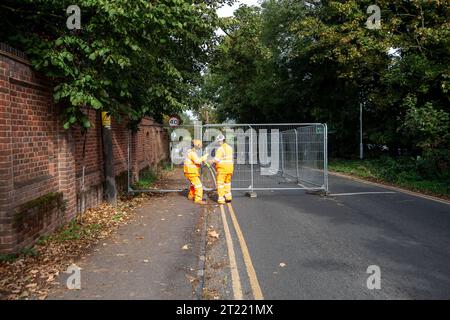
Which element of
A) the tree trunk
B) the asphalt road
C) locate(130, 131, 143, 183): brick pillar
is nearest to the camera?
the asphalt road

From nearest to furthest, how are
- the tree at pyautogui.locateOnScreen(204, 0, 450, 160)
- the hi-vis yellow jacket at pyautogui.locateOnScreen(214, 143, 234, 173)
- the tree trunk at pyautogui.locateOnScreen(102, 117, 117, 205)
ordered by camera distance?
the tree trunk at pyautogui.locateOnScreen(102, 117, 117, 205) < the hi-vis yellow jacket at pyautogui.locateOnScreen(214, 143, 234, 173) < the tree at pyautogui.locateOnScreen(204, 0, 450, 160)

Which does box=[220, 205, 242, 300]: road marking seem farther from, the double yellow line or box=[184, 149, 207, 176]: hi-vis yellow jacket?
box=[184, 149, 207, 176]: hi-vis yellow jacket

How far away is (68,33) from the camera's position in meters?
7.63

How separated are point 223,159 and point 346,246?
16.6 feet

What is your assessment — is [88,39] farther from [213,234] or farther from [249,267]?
[249,267]

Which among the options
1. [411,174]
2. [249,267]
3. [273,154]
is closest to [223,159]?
[273,154]

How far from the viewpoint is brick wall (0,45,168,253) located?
5.89 metres

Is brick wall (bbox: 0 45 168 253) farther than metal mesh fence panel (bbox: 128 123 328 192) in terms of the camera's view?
No

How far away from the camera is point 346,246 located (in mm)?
6973

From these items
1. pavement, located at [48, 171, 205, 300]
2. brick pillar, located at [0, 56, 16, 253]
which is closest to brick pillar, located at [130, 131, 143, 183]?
pavement, located at [48, 171, 205, 300]

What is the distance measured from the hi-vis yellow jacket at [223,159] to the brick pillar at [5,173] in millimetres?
6104

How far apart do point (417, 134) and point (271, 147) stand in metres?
6.09
